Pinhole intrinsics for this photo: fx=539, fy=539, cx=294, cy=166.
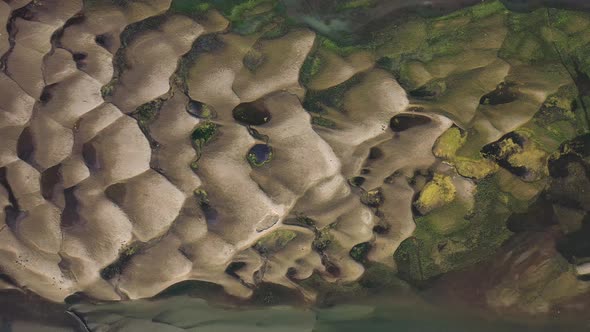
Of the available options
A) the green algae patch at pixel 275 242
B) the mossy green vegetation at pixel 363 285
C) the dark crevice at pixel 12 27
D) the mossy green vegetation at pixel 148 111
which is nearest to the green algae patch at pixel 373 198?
the mossy green vegetation at pixel 363 285

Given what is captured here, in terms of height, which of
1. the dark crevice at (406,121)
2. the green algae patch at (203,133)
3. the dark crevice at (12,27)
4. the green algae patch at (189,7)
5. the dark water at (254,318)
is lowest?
the dark water at (254,318)

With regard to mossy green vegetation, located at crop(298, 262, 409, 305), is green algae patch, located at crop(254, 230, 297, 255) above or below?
above

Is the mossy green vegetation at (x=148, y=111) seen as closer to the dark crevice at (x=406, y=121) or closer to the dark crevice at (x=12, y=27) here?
the dark crevice at (x=12, y=27)

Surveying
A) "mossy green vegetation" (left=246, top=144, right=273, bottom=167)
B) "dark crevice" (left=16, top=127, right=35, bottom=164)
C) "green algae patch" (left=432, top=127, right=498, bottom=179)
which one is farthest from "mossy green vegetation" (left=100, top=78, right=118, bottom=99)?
"green algae patch" (left=432, top=127, right=498, bottom=179)

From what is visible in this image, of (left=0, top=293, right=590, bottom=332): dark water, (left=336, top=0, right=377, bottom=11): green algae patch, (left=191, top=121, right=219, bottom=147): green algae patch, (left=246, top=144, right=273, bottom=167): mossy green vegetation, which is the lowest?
(left=0, top=293, right=590, bottom=332): dark water

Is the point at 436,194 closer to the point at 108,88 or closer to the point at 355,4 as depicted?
the point at 355,4

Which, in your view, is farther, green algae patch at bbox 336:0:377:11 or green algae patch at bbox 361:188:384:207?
green algae patch at bbox 361:188:384:207

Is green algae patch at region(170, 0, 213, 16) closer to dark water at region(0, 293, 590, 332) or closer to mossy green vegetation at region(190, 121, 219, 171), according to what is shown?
mossy green vegetation at region(190, 121, 219, 171)

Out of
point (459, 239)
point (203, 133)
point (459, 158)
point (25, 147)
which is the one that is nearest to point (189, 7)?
point (203, 133)
